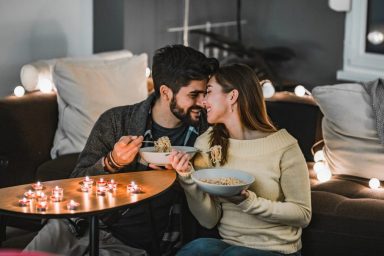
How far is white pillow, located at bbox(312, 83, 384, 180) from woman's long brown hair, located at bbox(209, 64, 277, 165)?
0.65m

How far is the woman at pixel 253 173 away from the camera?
2.47 metres

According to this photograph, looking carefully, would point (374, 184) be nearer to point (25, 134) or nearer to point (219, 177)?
point (219, 177)

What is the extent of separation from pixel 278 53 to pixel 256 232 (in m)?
2.20

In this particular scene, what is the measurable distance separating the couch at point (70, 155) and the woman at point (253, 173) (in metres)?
0.31

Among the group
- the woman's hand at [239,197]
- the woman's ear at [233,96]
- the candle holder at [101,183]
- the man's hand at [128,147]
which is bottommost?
the woman's hand at [239,197]

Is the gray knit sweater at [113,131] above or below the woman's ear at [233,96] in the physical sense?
below

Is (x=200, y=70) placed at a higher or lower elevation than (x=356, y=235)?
higher

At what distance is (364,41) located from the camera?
170 inches

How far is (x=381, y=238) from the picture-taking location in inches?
107

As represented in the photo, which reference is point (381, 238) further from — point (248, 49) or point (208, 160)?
point (248, 49)

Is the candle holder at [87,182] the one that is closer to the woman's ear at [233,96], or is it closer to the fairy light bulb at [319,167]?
the woman's ear at [233,96]

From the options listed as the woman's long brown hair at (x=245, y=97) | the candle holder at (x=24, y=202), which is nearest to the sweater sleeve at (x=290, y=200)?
the woman's long brown hair at (x=245, y=97)

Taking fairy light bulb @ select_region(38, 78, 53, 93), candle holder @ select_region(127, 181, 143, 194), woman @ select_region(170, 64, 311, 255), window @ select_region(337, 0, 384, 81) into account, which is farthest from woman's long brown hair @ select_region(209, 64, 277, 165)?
window @ select_region(337, 0, 384, 81)

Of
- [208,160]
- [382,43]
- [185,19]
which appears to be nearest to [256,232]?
[208,160]
